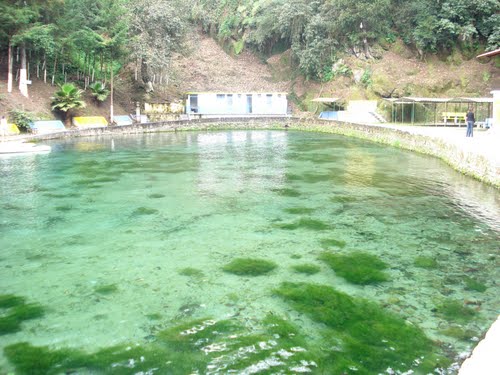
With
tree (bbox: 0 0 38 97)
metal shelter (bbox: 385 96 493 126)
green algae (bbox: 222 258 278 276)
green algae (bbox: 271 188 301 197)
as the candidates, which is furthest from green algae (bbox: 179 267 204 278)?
metal shelter (bbox: 385 96 493 126)

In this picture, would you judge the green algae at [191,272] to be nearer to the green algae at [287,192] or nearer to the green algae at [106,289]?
the green algae at [106,289]

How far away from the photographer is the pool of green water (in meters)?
5.73

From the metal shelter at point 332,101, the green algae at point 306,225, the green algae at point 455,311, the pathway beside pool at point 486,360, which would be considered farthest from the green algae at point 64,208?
the metal shelter at point 332,101

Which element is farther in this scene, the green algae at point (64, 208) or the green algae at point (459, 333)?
the green algae at point (64, 208)

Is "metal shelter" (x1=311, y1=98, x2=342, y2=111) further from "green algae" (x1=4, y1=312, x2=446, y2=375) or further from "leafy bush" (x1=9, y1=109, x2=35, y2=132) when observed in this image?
"green algae" (x1=4, y1=312, x2=446, y2=375)

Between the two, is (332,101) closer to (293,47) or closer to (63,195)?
(293,47)

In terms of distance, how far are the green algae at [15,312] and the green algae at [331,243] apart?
5284 millimetres

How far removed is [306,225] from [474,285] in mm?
4240

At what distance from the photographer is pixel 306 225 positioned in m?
11.2

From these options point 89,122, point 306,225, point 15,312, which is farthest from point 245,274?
point 89,122

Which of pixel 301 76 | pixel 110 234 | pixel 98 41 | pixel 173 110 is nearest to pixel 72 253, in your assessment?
pixel 110 234

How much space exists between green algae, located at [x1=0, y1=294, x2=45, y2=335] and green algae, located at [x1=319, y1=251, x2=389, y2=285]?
4690mm

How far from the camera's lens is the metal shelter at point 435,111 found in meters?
34.5

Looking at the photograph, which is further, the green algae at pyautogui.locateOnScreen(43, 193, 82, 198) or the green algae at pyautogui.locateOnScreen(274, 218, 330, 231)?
the green algae at pyautogui.locateOnScreen(43, 193, 82, 198)
